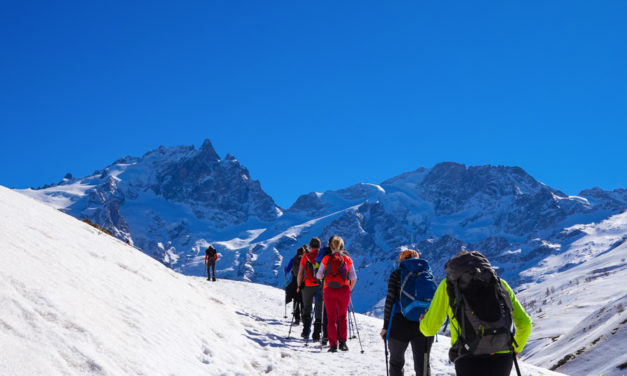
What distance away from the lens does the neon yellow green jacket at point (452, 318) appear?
4.95m

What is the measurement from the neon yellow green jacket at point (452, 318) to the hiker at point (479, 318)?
0.03m

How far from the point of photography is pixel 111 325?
7.39 metres

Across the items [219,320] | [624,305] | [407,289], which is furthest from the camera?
[624,305]

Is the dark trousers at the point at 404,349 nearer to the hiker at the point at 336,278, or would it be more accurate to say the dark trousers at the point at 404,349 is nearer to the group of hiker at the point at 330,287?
the group of hiker at the point at 330,287

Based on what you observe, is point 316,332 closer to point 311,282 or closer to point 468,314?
point 311,282

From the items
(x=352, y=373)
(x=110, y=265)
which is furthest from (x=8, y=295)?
(x=352, y=373)

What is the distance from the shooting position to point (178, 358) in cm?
788

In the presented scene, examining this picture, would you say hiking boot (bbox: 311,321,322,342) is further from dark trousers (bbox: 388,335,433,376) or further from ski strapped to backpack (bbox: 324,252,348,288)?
dark trousers (bbox: 388,335,433,376)

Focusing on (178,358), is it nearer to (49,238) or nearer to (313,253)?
(49,238)

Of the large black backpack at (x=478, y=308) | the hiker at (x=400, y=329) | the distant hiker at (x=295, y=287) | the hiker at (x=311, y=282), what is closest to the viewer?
the large black backpack at (x=478, y=308)

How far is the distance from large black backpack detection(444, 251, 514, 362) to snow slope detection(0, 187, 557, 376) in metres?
4.76

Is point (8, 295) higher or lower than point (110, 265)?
lower

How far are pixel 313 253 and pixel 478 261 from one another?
27.5 ft

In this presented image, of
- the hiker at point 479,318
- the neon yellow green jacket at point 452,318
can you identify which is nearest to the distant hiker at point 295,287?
the neon yellow green jacket at point 452,318
